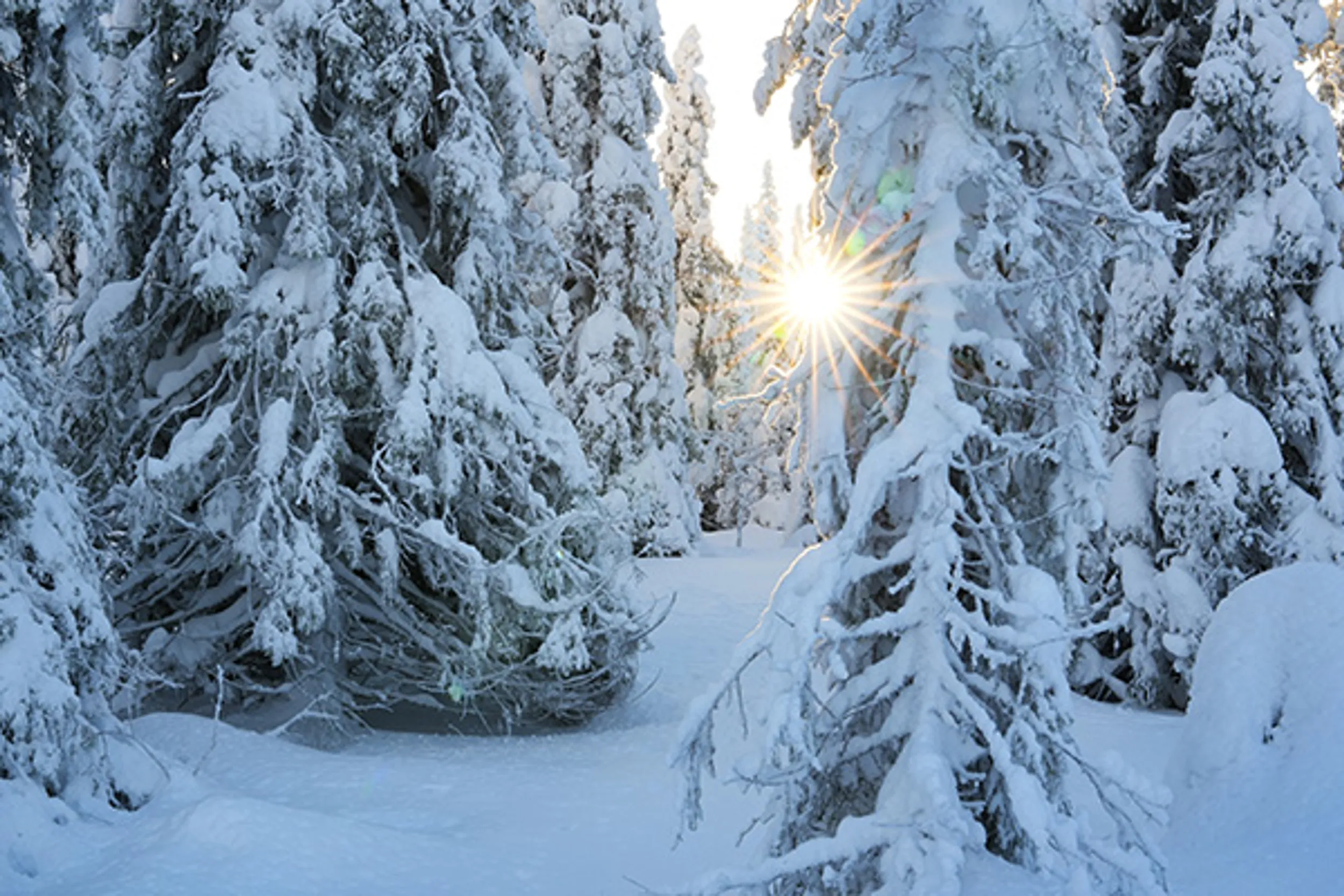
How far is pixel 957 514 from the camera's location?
4.62 meters

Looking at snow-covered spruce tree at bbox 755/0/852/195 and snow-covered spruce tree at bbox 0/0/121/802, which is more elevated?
snow-covered spruce tree at bbox 755/0/852/195

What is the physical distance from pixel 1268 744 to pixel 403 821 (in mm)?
5229

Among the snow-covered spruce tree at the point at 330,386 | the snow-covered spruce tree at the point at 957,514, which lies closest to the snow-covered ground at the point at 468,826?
the snow-covered spruce tree at the point at 957,514

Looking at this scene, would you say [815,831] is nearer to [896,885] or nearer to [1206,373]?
[896,885]

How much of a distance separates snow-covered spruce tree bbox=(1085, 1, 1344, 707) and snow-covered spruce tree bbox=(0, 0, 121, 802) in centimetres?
933

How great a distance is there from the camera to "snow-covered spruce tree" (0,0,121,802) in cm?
604

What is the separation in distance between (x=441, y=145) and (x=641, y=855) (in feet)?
20.3

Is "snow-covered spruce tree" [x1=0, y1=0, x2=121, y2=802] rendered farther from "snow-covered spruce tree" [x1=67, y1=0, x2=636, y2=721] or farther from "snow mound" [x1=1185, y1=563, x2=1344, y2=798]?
"snow mound" [x1=1185, y1=563, x2=1344, y2=798]

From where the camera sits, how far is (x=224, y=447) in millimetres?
9094

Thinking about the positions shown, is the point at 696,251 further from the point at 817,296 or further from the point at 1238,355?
the point at 817,296

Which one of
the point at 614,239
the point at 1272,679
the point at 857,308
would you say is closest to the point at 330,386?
the point at 857,308

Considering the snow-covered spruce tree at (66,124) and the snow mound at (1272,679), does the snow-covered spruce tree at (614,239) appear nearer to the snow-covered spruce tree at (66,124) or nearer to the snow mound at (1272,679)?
the snow-covered spruce tree at (66,124)

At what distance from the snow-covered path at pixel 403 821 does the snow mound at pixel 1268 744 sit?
258 cm

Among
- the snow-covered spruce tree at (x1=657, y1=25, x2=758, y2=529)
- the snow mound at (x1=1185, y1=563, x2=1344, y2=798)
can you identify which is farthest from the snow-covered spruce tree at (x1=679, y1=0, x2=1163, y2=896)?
the snow-covered spruce tree at (x1=657, y1=25, x2=758, y2=529)
